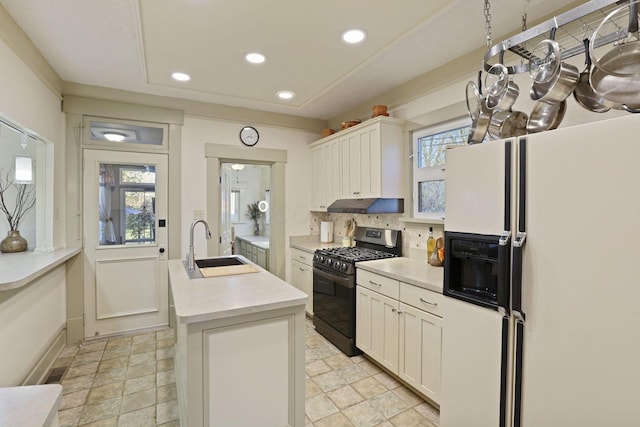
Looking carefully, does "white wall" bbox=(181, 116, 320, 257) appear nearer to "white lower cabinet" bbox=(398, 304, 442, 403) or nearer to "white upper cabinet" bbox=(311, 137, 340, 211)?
"white upper cabinet" bbox=(311, 137, 340, 211)

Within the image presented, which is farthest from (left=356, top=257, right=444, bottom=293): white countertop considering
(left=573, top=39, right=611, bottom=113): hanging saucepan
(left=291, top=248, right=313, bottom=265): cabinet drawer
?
(left=573, top=39, right=611, bottom=113): hanging saucepan

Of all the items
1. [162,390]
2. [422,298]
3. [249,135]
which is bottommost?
[162,390]

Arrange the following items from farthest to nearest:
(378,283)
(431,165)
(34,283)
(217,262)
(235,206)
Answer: (235,206) < (431,165) < (217,262) < (378,283) < (34,283)

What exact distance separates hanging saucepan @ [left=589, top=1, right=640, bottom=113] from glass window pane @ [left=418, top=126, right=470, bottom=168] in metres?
1.30

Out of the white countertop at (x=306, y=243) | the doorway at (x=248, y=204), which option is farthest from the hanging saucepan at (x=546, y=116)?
the doorway at (x=248, y=204)

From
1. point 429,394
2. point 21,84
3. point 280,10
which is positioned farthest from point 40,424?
point 21,84

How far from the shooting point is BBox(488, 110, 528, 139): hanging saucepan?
192 centimetres

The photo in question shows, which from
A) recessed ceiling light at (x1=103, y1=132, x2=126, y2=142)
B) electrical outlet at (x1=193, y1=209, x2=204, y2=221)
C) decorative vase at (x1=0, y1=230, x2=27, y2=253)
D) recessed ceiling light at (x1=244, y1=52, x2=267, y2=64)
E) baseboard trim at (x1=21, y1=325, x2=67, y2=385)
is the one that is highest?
recessed ceiling light at (x1=244, y1=52, x2=267, y2=64)

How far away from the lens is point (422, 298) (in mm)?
2217

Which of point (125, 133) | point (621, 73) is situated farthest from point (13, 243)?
Result: point (621, 73)

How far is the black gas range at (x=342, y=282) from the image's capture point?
296cm

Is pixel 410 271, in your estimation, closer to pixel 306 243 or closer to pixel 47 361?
pixel 306 243

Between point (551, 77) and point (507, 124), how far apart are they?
1.46 feet

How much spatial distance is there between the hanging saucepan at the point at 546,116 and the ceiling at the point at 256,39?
68 centimetres
